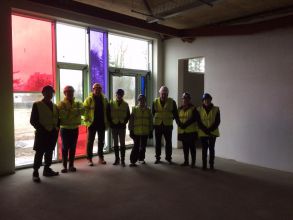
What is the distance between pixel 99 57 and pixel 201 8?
7.74ft

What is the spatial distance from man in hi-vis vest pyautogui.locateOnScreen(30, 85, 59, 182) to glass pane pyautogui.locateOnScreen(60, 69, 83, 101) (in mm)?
1222

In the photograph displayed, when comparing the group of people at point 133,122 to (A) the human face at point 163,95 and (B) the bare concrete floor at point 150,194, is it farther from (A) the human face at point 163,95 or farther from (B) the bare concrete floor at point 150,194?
(B) the bare concrete floor at point 150,194

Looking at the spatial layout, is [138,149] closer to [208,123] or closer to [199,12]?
[208,123]

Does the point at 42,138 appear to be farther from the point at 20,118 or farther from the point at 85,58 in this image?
the point at 85,58

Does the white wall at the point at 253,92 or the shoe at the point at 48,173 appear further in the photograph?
the white wall at the point at 253,92

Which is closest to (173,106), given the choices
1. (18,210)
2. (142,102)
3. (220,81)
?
(142,102)

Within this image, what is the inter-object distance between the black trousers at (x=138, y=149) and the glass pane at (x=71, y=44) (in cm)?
201

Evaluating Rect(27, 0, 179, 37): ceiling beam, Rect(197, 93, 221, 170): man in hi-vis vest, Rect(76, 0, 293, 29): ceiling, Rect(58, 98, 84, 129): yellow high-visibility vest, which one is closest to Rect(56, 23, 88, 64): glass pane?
Rect(76, 0, 293, 29): ceiling

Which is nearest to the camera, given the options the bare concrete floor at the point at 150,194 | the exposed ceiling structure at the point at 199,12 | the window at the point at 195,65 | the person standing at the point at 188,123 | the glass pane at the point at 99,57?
the bare concrete floor at the point at 150,194

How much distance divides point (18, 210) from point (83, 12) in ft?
10.7

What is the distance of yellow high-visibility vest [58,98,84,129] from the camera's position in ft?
15.8

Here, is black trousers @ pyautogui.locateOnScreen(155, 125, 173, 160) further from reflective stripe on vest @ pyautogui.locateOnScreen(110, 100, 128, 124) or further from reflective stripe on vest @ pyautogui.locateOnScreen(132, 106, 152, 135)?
reflective stripe on vest @ pyautogui.locateOnScreen(110, 100, 128, 124)

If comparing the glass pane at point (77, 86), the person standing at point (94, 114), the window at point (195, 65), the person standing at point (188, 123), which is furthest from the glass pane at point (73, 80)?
the window at point (195, 65)

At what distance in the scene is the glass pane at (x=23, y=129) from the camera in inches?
200
